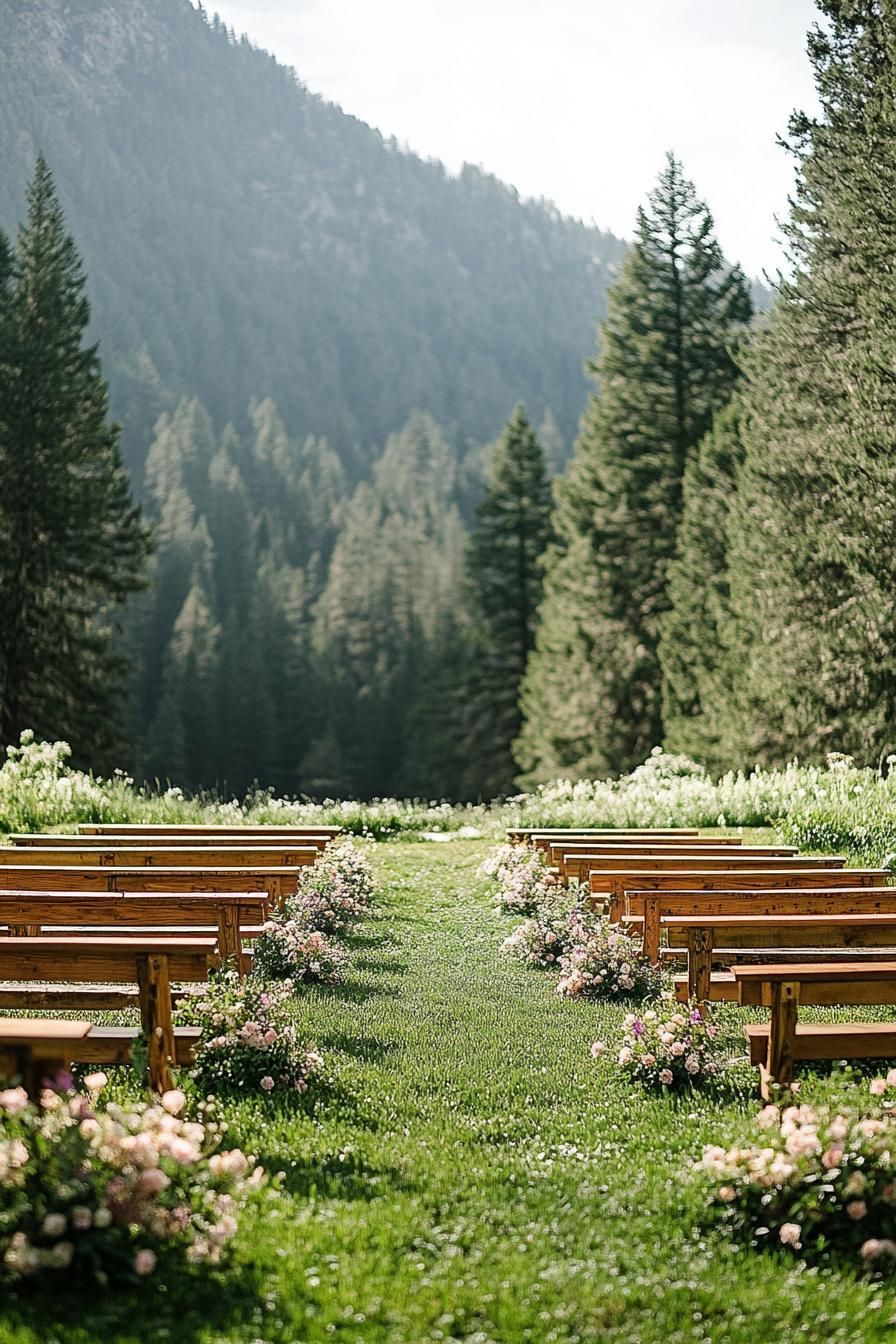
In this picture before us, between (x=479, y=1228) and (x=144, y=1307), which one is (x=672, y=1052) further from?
(x=144, y=1307)

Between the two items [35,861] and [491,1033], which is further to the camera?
[35,861]

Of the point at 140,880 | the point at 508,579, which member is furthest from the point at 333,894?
the point at 508,579

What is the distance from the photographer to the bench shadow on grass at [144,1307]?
3.58m

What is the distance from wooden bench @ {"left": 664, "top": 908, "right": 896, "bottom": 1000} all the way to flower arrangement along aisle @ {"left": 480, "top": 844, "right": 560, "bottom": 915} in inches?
137

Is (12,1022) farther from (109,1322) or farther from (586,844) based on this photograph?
(586,844)

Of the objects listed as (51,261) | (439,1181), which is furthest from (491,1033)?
(51,261)

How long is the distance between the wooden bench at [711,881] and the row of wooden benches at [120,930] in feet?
7.98

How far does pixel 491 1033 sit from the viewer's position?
7.41m

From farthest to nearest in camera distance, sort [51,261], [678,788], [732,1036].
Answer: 1. [51,261]
2. [678,788]
3. [732,1036]

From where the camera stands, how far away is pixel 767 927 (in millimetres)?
7082

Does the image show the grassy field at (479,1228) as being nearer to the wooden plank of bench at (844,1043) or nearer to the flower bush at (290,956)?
the wooden plank of bench at (844,1043)

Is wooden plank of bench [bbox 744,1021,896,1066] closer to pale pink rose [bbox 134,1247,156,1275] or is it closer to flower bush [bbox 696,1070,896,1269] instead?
flower bush [bbox 696,1070,896,1269]

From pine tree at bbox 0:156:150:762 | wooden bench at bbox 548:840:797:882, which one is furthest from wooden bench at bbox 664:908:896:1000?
pine tree at bbox 0:156:150:762

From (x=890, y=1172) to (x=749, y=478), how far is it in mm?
25160
